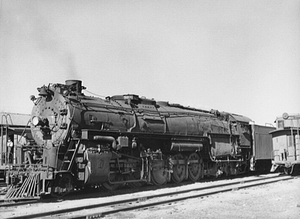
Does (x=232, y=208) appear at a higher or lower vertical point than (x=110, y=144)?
lower

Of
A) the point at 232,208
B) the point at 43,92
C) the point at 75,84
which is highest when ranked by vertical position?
the point at 75,84

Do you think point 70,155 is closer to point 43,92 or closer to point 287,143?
point 43,92

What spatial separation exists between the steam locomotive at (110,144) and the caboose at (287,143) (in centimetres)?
340

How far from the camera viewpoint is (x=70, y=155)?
1145 centimetres

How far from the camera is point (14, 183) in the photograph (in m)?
11.0

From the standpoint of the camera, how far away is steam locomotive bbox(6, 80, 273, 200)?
36.1ft

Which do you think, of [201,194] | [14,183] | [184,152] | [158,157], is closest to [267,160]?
[184,152]

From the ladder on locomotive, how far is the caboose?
38.2 feet

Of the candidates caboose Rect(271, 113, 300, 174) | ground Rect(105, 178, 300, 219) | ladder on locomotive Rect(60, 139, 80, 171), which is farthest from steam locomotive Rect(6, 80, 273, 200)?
caboose Rect(271, 113, 300, 174)

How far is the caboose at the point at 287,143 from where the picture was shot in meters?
18.3

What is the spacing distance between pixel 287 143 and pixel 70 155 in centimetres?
1238

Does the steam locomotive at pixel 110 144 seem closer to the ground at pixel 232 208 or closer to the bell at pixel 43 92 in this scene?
the bell at pixel 43 92

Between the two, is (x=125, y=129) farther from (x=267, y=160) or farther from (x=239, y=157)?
(x=267, y=160)

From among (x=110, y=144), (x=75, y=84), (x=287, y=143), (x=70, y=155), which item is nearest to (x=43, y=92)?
(x=75, y=84)
